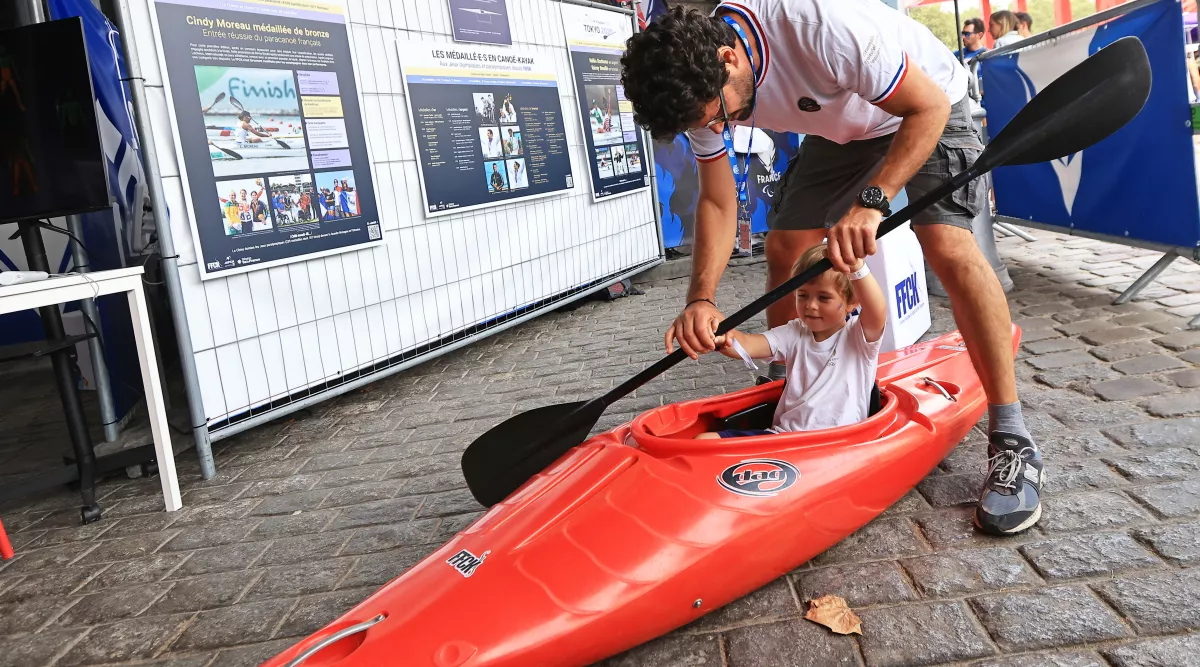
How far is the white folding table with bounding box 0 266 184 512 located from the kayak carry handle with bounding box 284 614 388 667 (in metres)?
1.89

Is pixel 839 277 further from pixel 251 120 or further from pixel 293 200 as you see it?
pixel 251 120

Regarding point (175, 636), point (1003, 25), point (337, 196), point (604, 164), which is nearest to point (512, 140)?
point (604, 164)

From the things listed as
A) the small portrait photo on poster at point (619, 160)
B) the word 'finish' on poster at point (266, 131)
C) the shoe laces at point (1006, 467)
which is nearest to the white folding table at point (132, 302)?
the word 'finish' on poster at point (266, 131)

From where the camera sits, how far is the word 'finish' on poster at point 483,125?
5.01 meters

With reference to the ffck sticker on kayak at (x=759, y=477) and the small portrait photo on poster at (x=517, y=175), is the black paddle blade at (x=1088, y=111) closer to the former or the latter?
the ffck sticker on kayak at (x=759, y=477)

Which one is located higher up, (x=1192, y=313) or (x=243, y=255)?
(x=243, y=255)

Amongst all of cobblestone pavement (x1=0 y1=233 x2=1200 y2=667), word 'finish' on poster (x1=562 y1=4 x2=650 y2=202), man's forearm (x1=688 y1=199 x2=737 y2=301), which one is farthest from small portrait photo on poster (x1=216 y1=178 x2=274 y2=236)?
word 'finish' on poster (x1=562 y1=4 x2=650 y2=202)

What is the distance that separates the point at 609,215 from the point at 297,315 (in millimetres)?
3325

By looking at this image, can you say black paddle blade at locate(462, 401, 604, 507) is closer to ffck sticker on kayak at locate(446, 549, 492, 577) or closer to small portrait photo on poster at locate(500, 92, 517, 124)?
ffck sticker on kayak at locate(446, 549, 492, 577)

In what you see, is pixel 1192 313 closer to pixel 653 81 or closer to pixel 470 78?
pixel 653 81

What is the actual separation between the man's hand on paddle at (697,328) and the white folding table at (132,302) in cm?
211

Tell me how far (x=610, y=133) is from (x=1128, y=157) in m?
3.82

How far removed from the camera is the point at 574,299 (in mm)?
6398

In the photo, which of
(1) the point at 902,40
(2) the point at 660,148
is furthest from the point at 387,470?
(2) the point at 660,148
